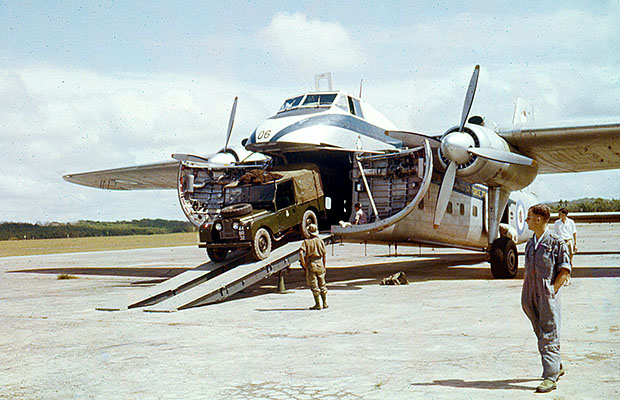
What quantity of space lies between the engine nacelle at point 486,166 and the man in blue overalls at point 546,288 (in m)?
10.1

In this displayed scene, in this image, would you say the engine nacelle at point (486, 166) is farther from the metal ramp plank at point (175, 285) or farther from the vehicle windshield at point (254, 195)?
the metal ramp plank at point (175, 285)

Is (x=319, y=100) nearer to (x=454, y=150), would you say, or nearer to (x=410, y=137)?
(x=410, y=137)

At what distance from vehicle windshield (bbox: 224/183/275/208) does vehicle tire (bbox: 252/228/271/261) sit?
929 millimetres

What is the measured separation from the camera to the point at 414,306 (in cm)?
1166

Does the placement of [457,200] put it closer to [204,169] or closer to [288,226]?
[288,226]

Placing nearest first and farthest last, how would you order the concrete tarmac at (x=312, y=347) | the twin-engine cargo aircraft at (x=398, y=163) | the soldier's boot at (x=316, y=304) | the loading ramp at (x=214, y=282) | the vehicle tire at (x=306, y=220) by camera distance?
1. the concrete tarmac at (x=312, y=347)
2. the soldier's boot at (x=316, y=304)
3. the loading ramp at (x=214, y=282)
4. the vehicle tire at (x=306, y=220)
5. the twin-engine cargo aircraft at (x=398, y=163)

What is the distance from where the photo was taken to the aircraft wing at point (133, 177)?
22766 millimetres

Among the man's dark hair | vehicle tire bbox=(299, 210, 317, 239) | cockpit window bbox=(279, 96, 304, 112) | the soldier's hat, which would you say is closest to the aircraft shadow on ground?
the man's dark hair

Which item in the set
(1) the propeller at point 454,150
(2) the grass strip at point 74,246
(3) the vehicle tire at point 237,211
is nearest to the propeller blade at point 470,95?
(1) the propeller at point 454,150

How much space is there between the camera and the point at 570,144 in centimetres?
1697

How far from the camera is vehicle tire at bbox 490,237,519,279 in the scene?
1672 centimetres

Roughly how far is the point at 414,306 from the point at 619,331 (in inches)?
158

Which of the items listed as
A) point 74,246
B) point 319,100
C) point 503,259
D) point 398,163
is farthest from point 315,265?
point 74,246

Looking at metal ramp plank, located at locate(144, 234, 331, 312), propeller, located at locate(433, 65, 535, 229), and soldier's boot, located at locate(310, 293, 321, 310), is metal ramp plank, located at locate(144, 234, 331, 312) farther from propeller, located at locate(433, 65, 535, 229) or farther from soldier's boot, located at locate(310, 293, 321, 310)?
propeller, located at locate(433, 65, 535, 229)
